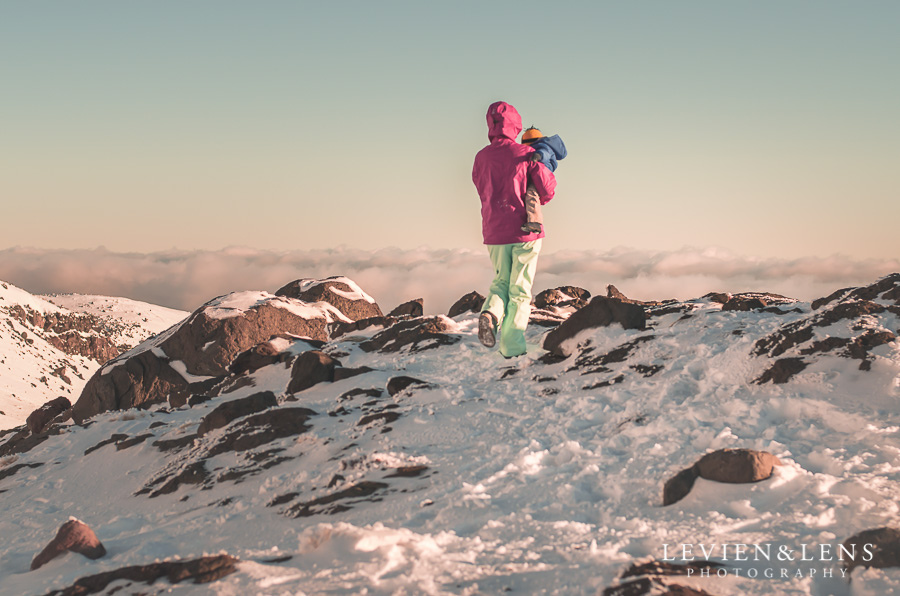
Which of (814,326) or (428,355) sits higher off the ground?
(814,326)

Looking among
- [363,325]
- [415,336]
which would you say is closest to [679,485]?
[415,336]

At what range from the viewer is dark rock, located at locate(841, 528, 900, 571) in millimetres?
4027

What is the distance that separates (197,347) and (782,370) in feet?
45.9

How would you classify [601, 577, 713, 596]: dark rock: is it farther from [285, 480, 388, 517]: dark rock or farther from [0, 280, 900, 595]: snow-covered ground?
[285, 480, 388, 517]: dark rock

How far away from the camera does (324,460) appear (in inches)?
289

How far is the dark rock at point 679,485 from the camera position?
521cm

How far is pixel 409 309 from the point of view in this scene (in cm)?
1792

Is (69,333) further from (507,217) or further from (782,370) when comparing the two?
(782,370)

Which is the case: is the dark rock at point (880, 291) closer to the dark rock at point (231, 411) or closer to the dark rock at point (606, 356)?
the dark rock at point (606, 356)

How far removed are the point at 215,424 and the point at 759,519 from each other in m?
7.24

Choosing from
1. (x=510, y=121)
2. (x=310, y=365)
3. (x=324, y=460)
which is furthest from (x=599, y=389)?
(x=310, y=365)

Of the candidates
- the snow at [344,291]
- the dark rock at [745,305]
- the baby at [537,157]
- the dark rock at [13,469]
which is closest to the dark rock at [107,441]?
the dark rock at [13,469]

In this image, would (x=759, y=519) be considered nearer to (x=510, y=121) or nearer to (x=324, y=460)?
(x=324, y=460)

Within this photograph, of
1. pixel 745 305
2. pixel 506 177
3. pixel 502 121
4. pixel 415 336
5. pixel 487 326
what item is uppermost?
pixel 502 121
